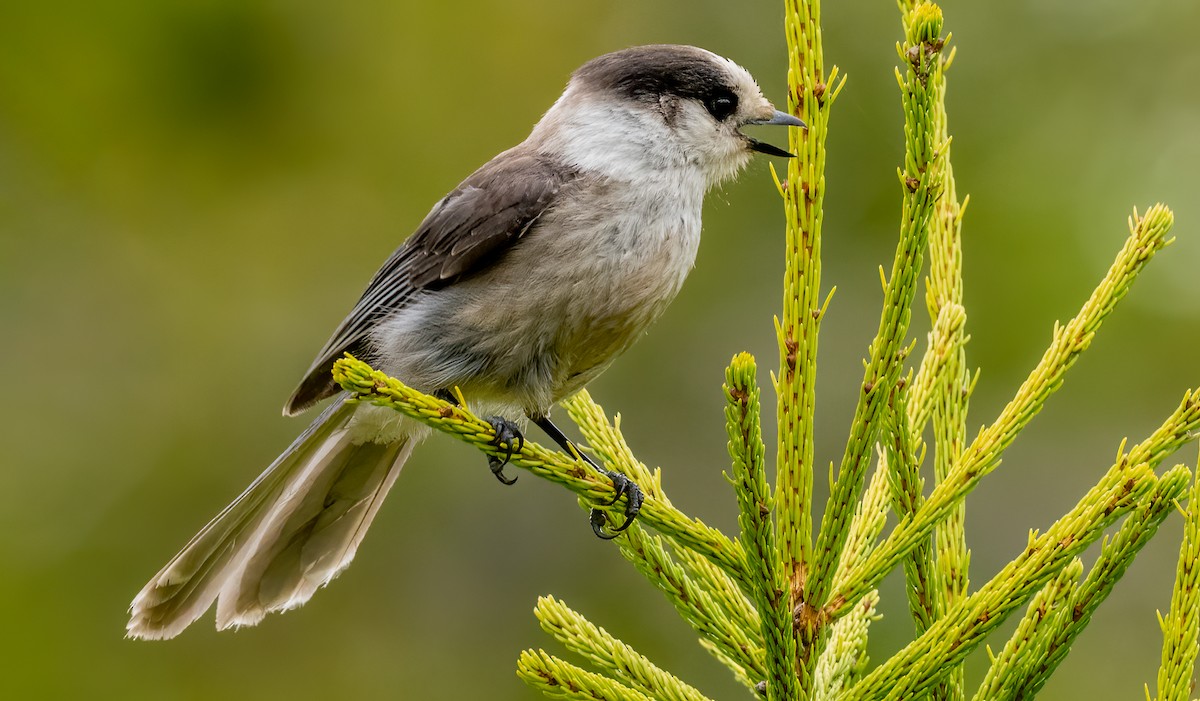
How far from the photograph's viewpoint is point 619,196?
2736 mm

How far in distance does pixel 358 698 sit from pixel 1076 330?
3.27m

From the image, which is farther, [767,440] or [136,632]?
[767,440]

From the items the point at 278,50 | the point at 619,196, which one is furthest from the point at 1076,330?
the point at 278,50

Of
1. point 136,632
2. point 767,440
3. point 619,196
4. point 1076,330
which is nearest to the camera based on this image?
point 1076,330

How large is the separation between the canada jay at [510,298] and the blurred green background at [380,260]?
4.61 ft

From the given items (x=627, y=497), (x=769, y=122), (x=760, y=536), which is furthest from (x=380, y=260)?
(x=760, y=536)

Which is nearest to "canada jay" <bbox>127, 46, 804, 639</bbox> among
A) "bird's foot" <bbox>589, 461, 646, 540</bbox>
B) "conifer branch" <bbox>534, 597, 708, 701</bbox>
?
"bird's foot" <bbox>589, 461, 646, 540</bbox>

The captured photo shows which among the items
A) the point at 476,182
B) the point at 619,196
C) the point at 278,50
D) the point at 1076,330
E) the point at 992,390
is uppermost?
the point at 278,50

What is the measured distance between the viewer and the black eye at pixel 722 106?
3018 mm

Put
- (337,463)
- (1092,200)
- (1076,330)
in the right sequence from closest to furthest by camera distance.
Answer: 1. (1076,330)
2. (337,463)
3. (1092,200)

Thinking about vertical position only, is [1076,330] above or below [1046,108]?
below

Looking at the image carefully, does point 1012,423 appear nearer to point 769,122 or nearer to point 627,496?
point 627,496

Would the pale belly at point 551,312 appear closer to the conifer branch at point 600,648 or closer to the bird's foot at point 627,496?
the bird's foot at point 627,496

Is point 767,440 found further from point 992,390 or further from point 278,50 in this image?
point 278,50
